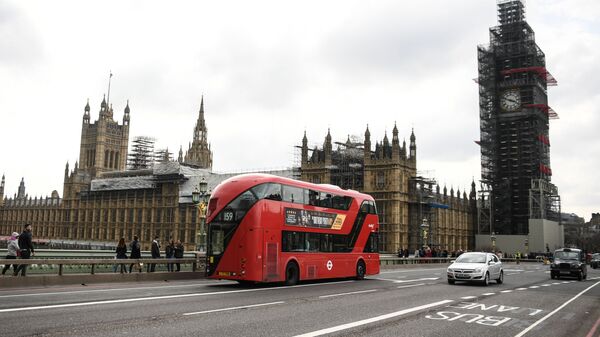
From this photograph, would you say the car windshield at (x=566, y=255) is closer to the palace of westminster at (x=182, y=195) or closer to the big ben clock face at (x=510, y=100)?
the palace of westminster at (x=182, y=195)

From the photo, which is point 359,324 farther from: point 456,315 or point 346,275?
point 346,275

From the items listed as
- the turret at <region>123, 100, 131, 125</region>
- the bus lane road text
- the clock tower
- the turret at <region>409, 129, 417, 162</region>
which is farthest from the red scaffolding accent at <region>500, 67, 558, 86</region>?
the turret at <region>123, 100, 131, 125</region>

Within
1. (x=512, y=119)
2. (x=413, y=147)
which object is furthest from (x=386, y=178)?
(x=512, y=119)

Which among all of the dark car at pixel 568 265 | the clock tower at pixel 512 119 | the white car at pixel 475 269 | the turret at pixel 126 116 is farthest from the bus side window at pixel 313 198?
the turret at pixel 126 116

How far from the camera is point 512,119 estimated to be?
91875mm

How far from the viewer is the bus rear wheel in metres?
26.4

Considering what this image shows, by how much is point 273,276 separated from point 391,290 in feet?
15.1

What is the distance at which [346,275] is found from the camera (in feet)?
83.1

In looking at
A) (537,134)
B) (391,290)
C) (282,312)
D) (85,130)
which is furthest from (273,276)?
(85,130)

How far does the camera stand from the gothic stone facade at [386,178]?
267 feet

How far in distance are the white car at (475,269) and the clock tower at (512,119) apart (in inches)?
2636

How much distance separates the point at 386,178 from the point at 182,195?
44.5m

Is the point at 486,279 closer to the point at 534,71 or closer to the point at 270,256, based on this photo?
the point at 270,256

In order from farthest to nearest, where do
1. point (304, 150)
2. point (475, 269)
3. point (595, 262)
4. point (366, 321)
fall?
point (304, 150) < point (595, 262) < point (475, 269) < point (366, 321)
